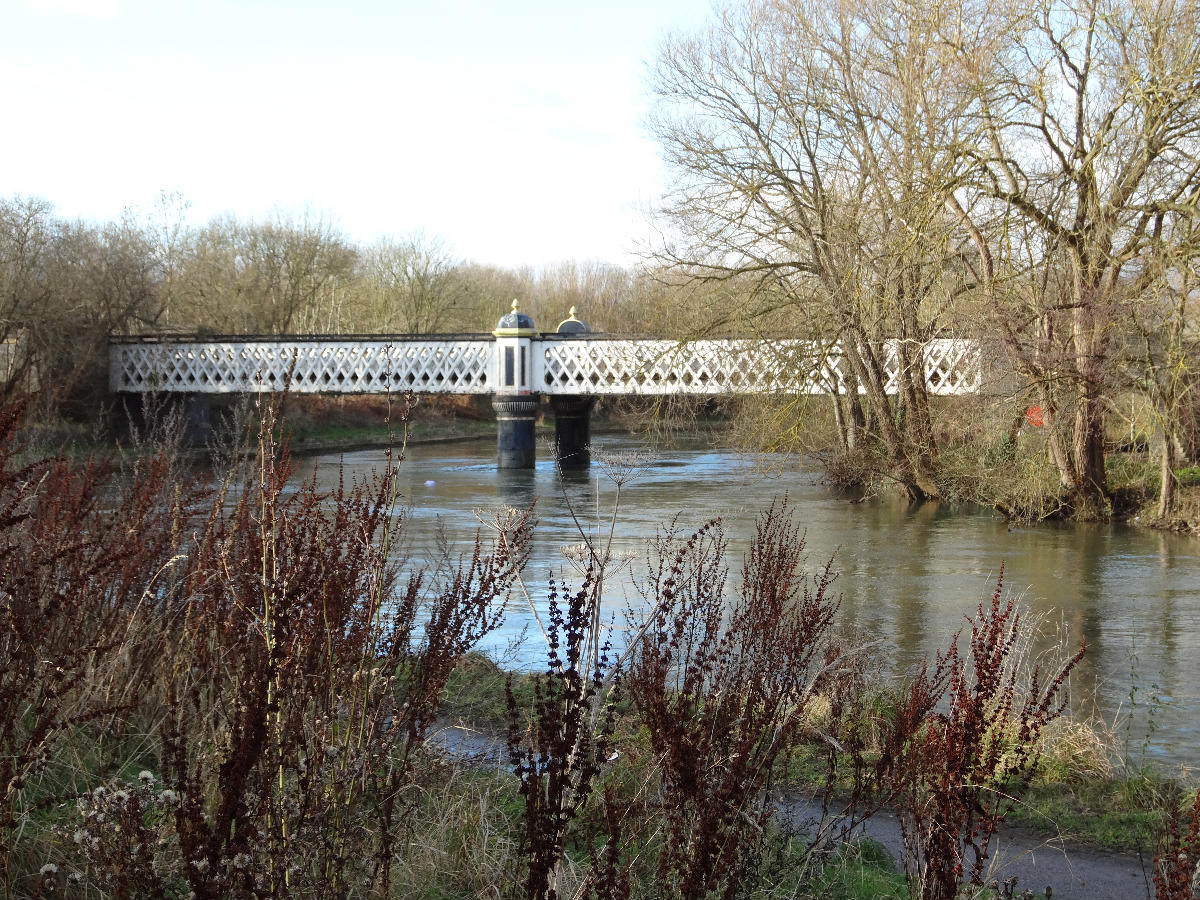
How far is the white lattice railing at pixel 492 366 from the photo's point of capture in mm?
21781

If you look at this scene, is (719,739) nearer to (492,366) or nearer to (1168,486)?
(1168,486)

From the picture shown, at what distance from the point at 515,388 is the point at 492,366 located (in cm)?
151

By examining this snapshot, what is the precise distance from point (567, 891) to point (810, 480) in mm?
23306

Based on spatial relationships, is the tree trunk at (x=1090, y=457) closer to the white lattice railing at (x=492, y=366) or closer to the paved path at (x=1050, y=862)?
the white lattice railing at (x=492, y=366)

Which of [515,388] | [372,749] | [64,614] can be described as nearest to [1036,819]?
[372,749]

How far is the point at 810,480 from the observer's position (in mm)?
26500

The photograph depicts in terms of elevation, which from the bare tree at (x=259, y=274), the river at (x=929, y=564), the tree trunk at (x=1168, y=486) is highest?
the bare tree at (x=259, y=274)

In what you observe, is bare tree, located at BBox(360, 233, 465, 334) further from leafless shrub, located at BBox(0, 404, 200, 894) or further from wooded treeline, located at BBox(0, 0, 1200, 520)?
leafless shrub, located at BBox(0, 404, 200, 894)

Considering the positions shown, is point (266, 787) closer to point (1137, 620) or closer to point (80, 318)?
point (1137, 620)

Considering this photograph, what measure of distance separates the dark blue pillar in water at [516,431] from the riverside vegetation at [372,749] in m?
23.7

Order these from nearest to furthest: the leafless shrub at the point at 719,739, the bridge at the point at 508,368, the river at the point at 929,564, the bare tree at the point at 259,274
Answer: the leafless shrub at the point at 719,739 < the river at the point at 929,564 < the bridge at the point at 508,368 < the bare tree at the point at 259,274

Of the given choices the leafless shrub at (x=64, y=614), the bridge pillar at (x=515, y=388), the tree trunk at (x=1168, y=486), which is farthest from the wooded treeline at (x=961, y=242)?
the leafless shrub at (x=64, y=614)

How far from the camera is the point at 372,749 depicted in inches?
144

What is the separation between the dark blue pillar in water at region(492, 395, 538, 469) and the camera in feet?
97.3
